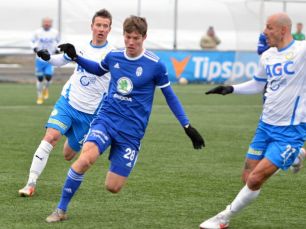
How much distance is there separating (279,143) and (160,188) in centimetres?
265

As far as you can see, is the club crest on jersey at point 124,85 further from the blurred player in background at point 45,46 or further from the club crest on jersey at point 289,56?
the blurred player in background at point 45,46

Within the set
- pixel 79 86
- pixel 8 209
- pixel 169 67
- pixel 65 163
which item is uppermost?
pixel 79 86

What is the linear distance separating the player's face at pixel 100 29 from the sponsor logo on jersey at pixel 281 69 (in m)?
2.34

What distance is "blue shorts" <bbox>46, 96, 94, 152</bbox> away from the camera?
9.95 meters

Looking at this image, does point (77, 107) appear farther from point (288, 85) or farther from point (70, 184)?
point (288, 85)

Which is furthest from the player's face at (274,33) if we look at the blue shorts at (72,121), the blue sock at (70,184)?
the blue shorts at (72,121)

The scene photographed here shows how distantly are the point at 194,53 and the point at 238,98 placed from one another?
489 cm

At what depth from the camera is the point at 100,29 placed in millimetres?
9852

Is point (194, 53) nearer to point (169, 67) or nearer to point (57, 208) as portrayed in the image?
point (169, 67)

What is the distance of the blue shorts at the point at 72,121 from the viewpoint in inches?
392

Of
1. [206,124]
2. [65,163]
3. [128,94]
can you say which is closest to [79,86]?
[128,94]

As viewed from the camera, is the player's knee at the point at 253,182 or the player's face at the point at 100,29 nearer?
the player's knee at the point at 253,182

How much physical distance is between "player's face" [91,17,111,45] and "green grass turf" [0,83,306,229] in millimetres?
1779

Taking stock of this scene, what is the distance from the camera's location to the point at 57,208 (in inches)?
332
